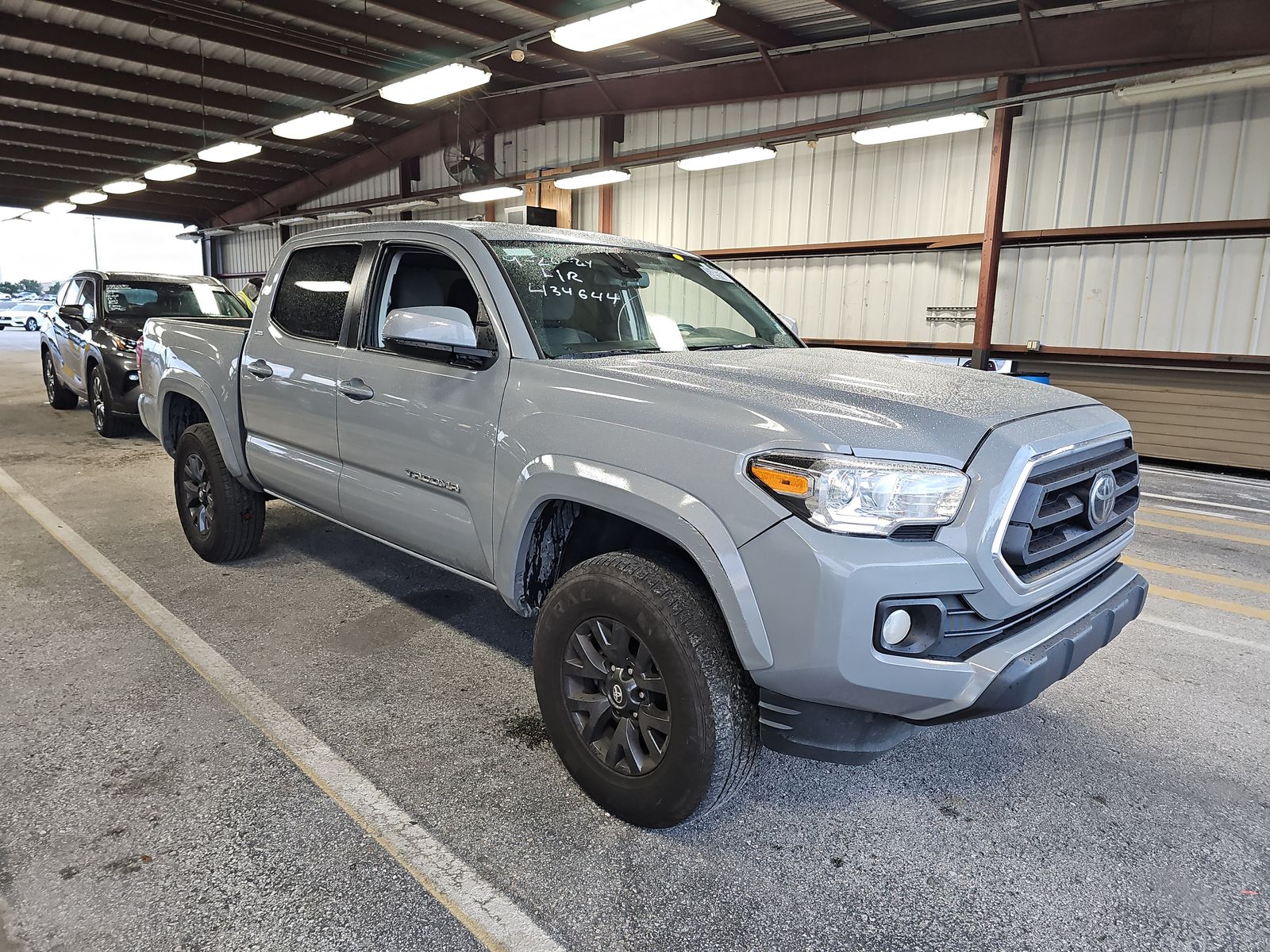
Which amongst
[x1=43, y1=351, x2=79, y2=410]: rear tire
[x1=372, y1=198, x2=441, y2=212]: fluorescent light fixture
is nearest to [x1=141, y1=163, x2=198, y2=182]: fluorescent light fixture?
[x1=372, y1=198, x2=441, y2=212]: fluorescent light fixture

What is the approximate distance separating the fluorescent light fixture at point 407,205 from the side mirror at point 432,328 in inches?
658

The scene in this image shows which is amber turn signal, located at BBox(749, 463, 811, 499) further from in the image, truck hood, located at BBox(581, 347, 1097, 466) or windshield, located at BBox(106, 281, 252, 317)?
windshield, located at BBox(106, 281, 252, 317)

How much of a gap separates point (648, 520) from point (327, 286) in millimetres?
2351

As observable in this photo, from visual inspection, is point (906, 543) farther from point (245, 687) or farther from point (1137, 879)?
point (245, 687)

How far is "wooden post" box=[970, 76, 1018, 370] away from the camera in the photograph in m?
10.0

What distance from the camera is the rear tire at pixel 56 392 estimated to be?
34.9 ft

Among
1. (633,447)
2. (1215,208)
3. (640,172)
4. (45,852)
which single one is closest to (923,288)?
(1215,208)

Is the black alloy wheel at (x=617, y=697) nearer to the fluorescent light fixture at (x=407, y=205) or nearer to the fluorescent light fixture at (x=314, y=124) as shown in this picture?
the fluorescent light fixture at (x=314, y=124)

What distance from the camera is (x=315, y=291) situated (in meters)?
3.88

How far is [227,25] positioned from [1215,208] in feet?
40.6

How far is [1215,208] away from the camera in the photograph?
29.7 feet

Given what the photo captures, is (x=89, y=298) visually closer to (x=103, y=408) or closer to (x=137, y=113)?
(x=103, y=408)

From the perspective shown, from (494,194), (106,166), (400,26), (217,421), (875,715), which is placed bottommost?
(875,715)

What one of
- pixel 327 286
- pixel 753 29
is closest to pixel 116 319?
pixel 327 286
